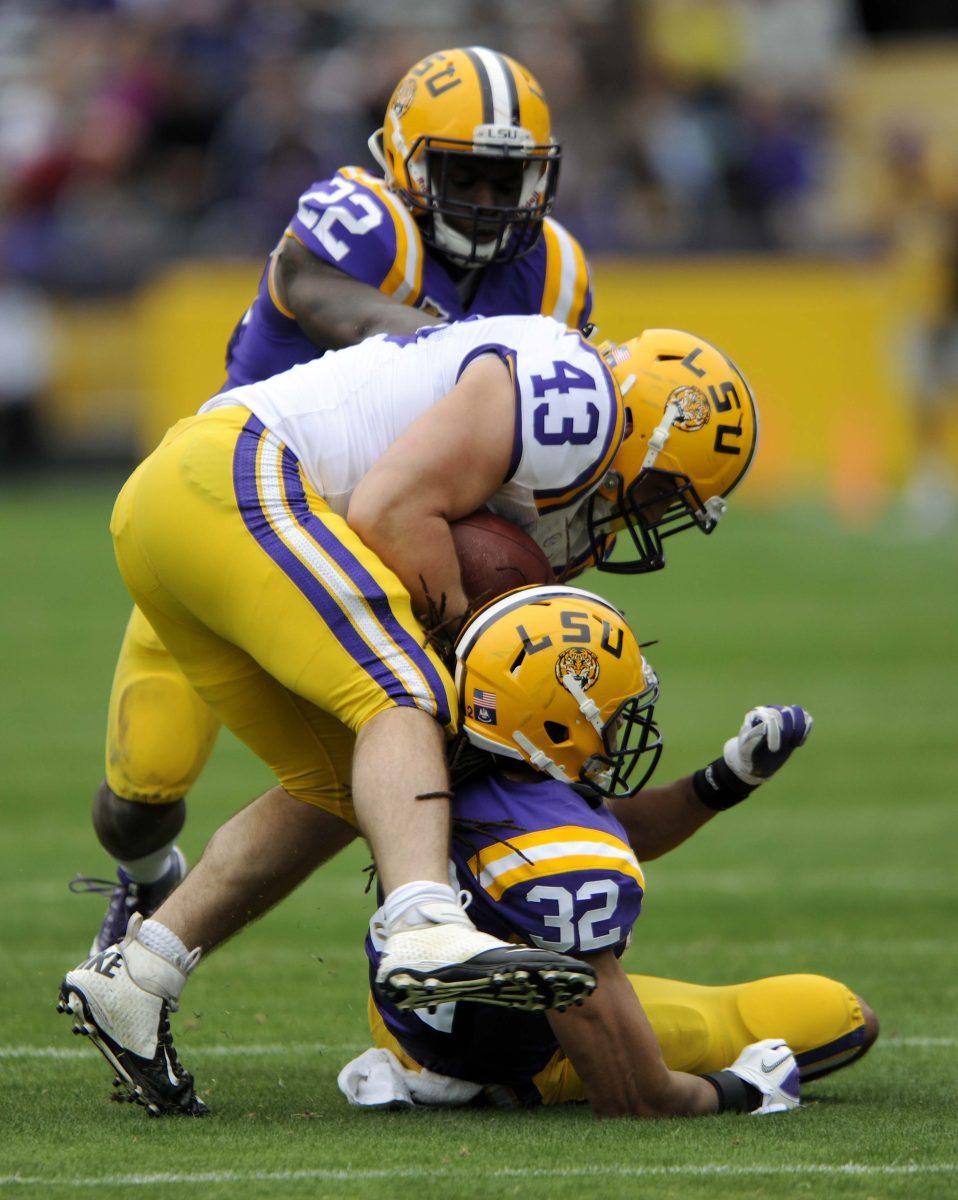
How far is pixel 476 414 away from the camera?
379cm

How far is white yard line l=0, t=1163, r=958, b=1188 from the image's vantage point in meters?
3.23

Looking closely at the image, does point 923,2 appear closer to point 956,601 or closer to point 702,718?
point 956,601

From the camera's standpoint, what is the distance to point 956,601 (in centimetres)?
1176

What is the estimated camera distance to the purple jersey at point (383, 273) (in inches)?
184

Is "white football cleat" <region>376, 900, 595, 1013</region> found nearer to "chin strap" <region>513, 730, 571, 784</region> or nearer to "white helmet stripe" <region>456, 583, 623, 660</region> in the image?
"chin strap" <region>513, 730, 571, 784</region>

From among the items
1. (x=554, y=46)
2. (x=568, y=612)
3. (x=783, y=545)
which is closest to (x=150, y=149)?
(x=554, y=46)

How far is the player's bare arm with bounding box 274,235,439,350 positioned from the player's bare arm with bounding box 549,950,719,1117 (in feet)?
5.17

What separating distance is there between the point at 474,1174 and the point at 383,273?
214 cm

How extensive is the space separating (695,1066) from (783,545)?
1020cm

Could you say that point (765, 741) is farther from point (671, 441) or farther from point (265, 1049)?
point (265, 1049)

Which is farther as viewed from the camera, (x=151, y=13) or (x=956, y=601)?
(x=151, y=13)

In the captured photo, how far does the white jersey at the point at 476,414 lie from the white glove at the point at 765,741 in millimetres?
537

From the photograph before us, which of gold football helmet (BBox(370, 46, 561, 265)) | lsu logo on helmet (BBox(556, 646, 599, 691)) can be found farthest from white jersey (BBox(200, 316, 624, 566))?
gold football helmet (BBox(370, 46, 561, 265))

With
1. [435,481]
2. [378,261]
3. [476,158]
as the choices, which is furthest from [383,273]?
[435,481]
